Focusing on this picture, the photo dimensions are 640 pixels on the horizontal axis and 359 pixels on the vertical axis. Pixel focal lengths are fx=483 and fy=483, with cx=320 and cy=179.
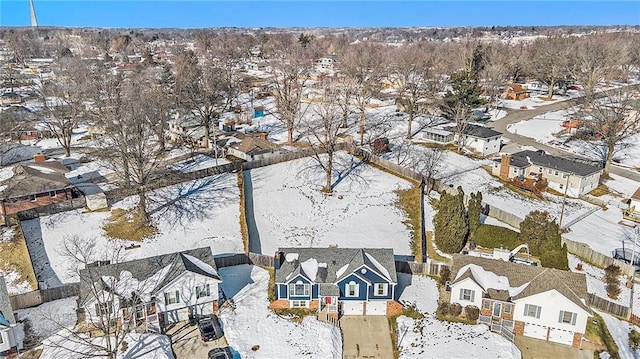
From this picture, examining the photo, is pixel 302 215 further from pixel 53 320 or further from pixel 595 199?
pixel 595 199

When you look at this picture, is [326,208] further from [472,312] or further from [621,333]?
[621,333]

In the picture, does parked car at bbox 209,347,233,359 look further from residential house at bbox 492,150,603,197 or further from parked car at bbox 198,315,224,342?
residential house at bbox 492,150,603,197

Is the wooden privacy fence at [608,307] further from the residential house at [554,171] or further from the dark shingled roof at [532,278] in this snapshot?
the residential house at [554,171]

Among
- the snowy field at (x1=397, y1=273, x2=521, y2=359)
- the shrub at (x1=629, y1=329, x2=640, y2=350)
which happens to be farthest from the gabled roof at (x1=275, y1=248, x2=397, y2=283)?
the shrub at (x1=629, y1=329, x2=640, y2=350)

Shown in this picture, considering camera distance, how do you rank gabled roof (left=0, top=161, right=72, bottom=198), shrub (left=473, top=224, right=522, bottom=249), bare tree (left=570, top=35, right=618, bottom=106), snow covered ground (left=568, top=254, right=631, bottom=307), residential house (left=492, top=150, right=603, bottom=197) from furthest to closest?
bare tree (left=570, top=35, right=618, bottom=106)
residential house (left=492, top=150, right=603, bottom=197)
gabled roof (left=0, top=161, right=72, bottom=198)
shrub (left=473, top=224, right=522, bottom=249)
snow covered ground (left=568, top=254, right=631, bottom=307)

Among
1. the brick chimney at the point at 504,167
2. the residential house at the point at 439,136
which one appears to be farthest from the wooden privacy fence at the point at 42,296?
the residential house at the point at 439,136
